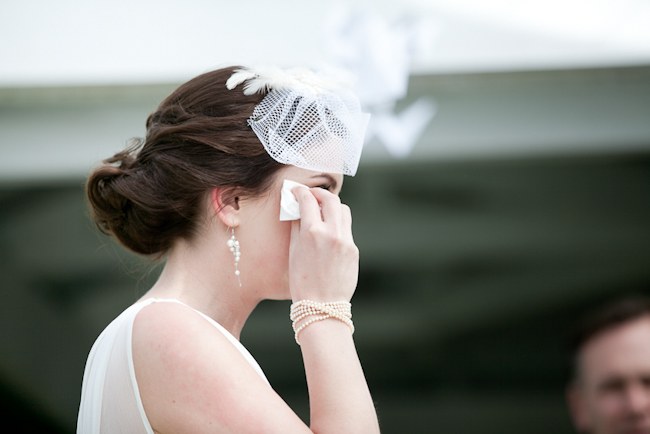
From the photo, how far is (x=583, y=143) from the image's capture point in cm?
407

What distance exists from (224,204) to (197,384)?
0.39m

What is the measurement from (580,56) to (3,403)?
3.04 meters

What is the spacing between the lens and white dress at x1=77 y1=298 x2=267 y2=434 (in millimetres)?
1486

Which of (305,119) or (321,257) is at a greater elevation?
(305,119)

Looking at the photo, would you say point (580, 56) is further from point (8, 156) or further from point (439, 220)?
point (8, 156)

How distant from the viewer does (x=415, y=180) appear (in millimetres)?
4160

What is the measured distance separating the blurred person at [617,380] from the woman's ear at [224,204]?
94 centimetres

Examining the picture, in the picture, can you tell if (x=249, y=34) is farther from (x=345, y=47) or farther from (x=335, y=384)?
(x=335, y=384)

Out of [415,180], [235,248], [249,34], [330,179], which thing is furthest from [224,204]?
[415,180]

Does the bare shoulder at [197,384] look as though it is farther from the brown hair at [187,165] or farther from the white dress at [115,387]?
the brown hair at [187,165]

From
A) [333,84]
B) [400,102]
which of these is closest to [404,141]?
[400,102]

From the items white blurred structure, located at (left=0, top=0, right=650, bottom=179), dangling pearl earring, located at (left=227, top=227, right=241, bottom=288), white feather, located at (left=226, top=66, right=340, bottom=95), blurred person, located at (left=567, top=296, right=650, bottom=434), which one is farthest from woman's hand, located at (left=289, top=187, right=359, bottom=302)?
white blurred structure, located at (left=0, top=0, right=650, bottom=179)

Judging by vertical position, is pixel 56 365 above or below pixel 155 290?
above

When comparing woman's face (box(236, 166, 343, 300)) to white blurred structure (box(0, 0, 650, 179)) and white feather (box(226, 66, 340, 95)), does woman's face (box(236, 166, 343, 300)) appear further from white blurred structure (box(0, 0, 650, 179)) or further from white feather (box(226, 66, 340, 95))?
white blurred structure (box(0, 0, 650, 179))
